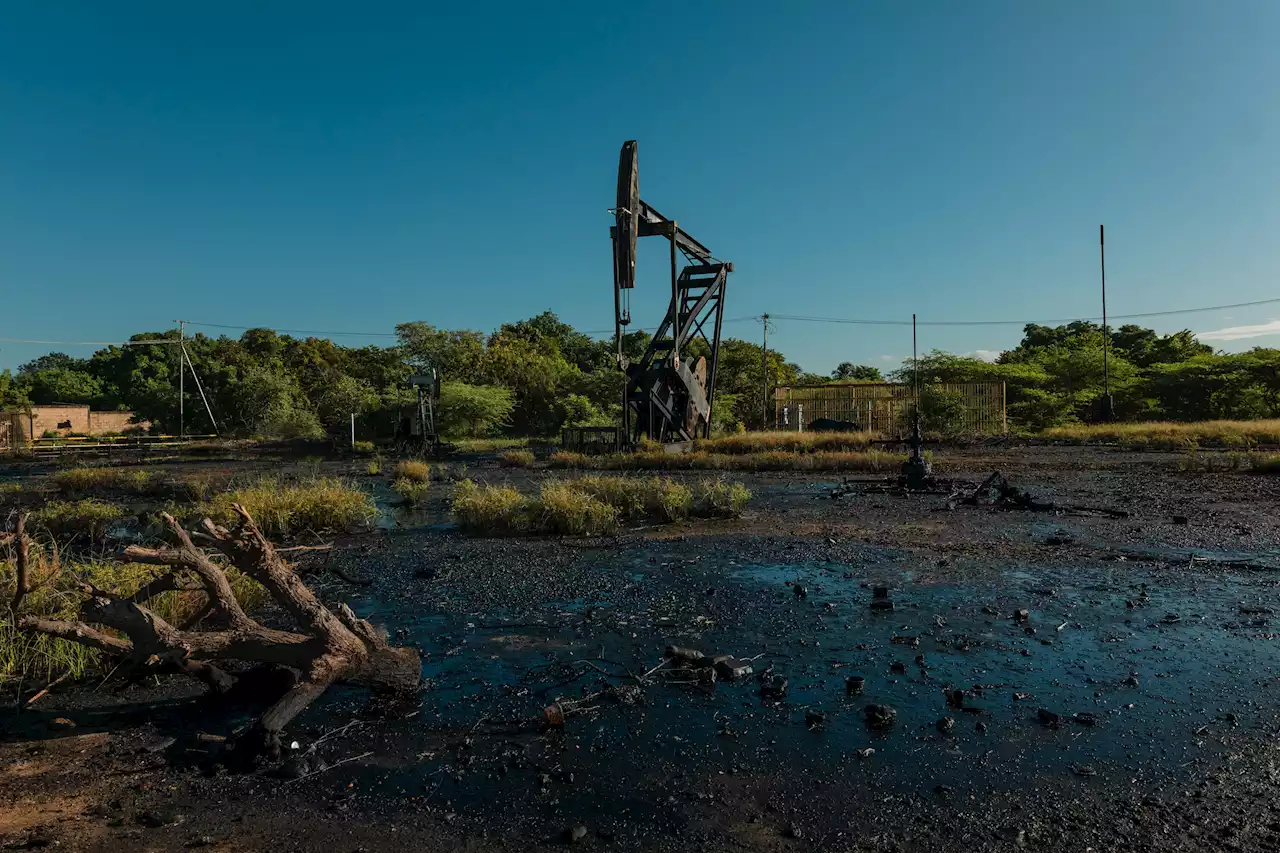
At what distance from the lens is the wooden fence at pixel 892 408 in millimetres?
28359

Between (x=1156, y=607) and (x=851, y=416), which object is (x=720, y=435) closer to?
(x=851, y=416)

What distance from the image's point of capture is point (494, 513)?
10.4 m

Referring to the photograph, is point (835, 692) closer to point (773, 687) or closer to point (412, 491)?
point (773, 687)

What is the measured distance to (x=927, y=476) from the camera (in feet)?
45.9

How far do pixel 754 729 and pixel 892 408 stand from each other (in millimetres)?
25739

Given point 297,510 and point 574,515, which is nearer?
point 574,515

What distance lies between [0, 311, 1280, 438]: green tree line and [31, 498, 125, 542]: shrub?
712 inches

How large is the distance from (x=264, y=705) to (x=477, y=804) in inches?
67.3

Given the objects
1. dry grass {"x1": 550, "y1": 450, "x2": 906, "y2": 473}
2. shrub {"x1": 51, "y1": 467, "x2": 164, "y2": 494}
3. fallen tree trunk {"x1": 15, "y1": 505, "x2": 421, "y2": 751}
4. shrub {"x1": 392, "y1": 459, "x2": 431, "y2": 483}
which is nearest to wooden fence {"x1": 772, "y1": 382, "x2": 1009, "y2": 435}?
dry grass {"x1": 550, "y1": 450, "x2": 906, "y2": 473}

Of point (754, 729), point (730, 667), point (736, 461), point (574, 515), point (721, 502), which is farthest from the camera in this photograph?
point (736, 461)

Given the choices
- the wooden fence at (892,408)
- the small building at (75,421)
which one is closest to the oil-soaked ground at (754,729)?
the wooden fence at (892,408)

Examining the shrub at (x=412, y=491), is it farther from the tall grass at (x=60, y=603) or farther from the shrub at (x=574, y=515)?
the tall grass at (x=60, y=603)

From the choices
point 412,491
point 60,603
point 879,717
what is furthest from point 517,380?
point 879,717

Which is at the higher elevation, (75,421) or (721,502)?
(75,421)
